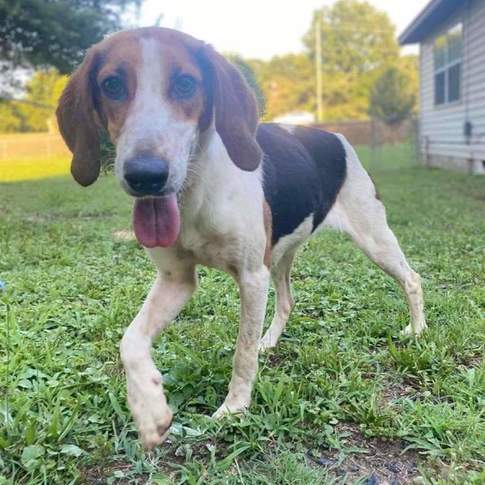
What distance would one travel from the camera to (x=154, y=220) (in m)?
2.40

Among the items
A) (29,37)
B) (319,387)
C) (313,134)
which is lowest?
(319,387)

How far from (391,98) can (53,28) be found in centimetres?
2619

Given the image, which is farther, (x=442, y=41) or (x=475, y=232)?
(x=442, y=41)

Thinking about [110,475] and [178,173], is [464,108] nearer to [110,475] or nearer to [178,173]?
[178,173]

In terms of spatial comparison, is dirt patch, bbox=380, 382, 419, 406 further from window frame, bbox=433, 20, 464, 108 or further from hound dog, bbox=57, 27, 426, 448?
window frame, bbox=433, 20, 464, 108

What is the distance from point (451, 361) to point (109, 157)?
2018 mm

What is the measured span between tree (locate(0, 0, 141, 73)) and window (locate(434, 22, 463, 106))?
7.52 m

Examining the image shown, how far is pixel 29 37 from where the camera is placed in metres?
11.7

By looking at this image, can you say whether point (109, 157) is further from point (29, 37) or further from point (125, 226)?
point (29, 37)

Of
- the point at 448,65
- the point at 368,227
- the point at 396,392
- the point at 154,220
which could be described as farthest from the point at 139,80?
the point at 448,65

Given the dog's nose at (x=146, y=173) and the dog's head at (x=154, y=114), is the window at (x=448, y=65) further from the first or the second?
the dog's nose at (x=146, y=173)

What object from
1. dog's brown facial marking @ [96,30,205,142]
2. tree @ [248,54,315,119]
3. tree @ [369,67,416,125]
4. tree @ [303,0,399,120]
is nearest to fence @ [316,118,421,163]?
tree @ [369,67,416,125]

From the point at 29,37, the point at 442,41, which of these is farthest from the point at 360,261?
the point at 442,41

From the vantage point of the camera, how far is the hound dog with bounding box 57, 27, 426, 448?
222cm
